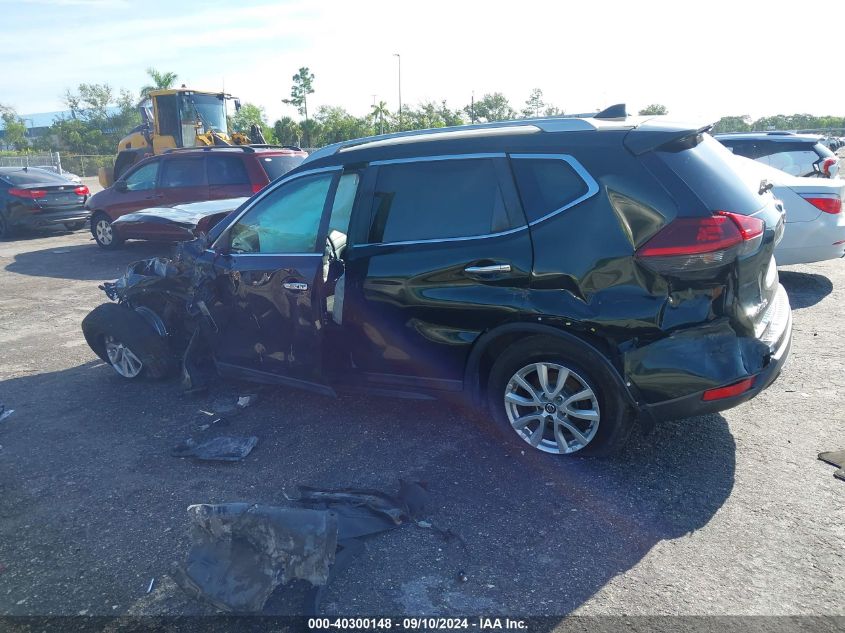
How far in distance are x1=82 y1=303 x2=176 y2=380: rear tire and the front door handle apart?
10.0 feet

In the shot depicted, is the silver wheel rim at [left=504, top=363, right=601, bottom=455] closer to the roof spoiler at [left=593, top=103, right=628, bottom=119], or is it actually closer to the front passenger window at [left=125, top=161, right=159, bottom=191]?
the roof spoiler at [left=593, top=103, right=628, bottom=119]

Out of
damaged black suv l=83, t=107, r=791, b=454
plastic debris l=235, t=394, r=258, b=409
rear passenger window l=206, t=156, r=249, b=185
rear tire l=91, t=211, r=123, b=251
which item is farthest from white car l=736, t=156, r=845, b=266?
rear tire l=91, t=211, r=123, b=251

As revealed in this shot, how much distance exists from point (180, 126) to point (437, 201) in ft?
53.3

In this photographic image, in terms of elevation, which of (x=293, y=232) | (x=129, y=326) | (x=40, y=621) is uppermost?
(x=293, y=232)

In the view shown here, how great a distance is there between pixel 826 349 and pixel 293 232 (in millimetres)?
4482

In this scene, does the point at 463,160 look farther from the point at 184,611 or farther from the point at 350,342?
the point at 184,611

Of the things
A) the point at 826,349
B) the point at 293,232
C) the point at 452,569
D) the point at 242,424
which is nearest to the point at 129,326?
the point at 242,424

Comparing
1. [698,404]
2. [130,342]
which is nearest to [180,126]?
[130,342]

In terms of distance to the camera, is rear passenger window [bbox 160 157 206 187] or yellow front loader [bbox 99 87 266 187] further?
yellow front loader [bbox 99 87 266 187]

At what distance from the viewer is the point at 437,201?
400cm

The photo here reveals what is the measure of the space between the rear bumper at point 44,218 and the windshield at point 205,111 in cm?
455

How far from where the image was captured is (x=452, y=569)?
303 centimetres

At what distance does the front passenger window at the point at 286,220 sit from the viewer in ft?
14.6

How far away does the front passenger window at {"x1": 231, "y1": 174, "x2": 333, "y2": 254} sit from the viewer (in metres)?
4.46
